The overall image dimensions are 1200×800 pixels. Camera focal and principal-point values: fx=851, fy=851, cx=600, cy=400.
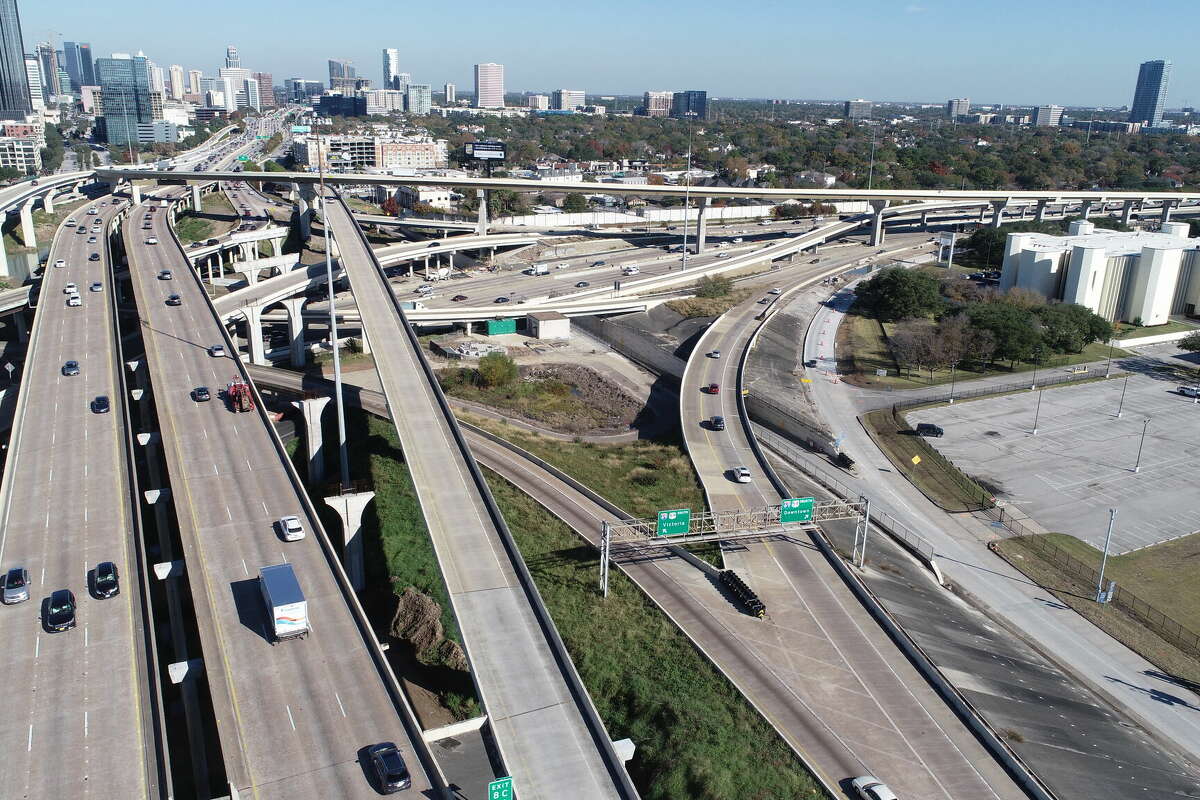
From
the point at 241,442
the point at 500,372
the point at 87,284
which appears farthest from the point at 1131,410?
the point at 87,284

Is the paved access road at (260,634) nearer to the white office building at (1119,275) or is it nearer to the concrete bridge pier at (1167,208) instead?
the white office building at (1119,275)

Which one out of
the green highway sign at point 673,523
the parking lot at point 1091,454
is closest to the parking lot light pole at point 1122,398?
the parking lot at point 1091,454

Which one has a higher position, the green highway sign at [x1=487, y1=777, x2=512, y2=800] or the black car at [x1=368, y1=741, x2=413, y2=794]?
the black car at [x1=368, y1=741, x2=413, y2=794]

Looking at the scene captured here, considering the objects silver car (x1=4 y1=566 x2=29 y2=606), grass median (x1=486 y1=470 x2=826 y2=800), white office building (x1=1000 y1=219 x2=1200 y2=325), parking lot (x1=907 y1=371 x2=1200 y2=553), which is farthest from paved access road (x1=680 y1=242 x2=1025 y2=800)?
white office building (x1=1000 y1=219 x2=1200 y2=325)

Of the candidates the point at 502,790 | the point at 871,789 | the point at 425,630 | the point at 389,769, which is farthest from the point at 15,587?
the point at 871,789

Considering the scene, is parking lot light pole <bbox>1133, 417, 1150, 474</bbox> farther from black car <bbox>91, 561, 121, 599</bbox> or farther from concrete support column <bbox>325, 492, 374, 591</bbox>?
black car <bbox>91, 561, 121, 599</bbox>
